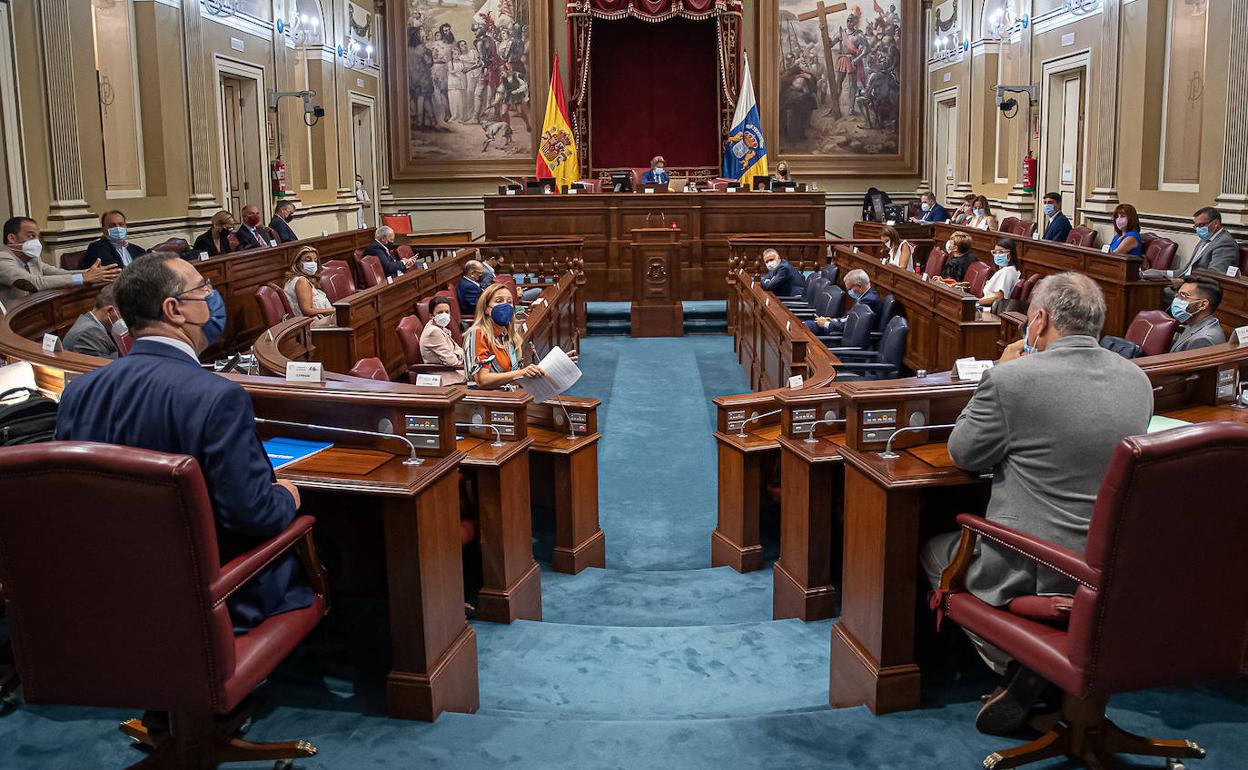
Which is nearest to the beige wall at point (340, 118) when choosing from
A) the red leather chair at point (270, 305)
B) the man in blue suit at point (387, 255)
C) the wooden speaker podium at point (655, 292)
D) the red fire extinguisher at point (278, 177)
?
the red fire extinguisher at point (278, 177)

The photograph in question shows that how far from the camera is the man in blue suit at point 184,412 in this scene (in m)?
2.30

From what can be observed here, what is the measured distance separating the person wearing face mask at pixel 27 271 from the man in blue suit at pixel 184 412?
496 cm

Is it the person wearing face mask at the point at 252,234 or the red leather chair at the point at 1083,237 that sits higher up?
the person wearing face mask at the point at 252,234

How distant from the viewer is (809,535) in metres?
3.97

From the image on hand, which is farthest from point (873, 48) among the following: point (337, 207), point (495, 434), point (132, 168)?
point (495, 434)

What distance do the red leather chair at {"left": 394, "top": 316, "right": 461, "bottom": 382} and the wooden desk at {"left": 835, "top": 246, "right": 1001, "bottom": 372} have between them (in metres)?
3.23

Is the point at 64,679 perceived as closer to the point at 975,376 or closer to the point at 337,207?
the point at 975,376

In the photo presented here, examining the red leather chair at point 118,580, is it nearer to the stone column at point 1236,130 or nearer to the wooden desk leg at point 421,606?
the wooden desk leg at point 421,606

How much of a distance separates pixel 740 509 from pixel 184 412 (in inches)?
119

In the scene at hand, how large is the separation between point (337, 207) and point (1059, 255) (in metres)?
10.3

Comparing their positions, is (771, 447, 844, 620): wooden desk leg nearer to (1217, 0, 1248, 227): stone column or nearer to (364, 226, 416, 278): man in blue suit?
(1217, 0, 1248, 227): stone column

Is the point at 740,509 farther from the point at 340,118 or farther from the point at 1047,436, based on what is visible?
the point at 340,118

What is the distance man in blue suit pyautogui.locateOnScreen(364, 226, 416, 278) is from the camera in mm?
11102

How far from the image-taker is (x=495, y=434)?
412cm
